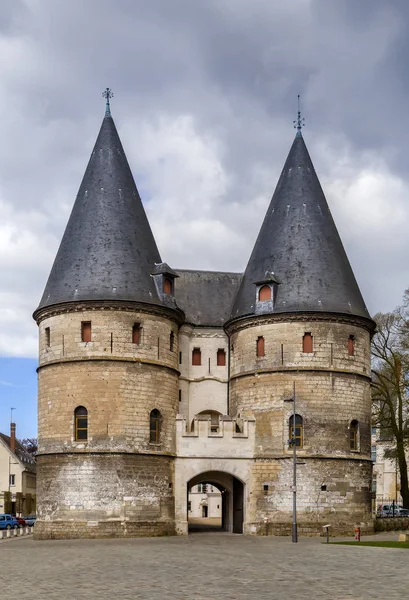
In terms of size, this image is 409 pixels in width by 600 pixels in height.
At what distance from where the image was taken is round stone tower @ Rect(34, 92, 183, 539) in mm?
40188

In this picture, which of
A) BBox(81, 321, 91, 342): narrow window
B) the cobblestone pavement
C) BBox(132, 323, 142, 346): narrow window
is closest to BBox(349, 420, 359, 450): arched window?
the cobblestone pavement

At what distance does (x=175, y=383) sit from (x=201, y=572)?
21.1m

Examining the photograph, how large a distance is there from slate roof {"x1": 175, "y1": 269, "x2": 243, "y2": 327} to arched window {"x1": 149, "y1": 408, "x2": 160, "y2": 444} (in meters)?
7.33

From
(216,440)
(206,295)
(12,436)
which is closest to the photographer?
(216,440)

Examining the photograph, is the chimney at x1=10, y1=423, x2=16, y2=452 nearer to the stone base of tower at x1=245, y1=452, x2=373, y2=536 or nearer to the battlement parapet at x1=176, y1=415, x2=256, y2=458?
the battlement parapet at x1=176, y1=415, x2=256, y2=458

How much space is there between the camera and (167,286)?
145ft

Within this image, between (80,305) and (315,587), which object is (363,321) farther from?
(315,587)

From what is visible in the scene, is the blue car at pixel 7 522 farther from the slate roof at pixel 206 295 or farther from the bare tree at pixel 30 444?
the bare tree at pixel 30 444

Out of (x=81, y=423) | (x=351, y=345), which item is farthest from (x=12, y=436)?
(x=351, y=345)

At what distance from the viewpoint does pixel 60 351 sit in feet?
137

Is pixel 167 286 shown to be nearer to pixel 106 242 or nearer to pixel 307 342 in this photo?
pixel 106 242

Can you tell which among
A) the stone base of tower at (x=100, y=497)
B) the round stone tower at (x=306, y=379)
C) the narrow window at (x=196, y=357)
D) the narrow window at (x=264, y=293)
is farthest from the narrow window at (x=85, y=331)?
the narrow window at (x=264, y=293)

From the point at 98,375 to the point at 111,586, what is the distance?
70.0ft

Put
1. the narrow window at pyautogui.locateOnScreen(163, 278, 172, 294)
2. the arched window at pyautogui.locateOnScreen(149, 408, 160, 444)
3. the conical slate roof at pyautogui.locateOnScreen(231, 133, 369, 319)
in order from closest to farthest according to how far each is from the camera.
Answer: the arched window at pyautogui.locateOnScreen(149, 408, 160, 444) < the conical slate roof at pyautogui.locateOnScreen(231, 133, 369, 319) < the narrow window at pyautogui.locateOnScreen(163, 278, 172, 294)
